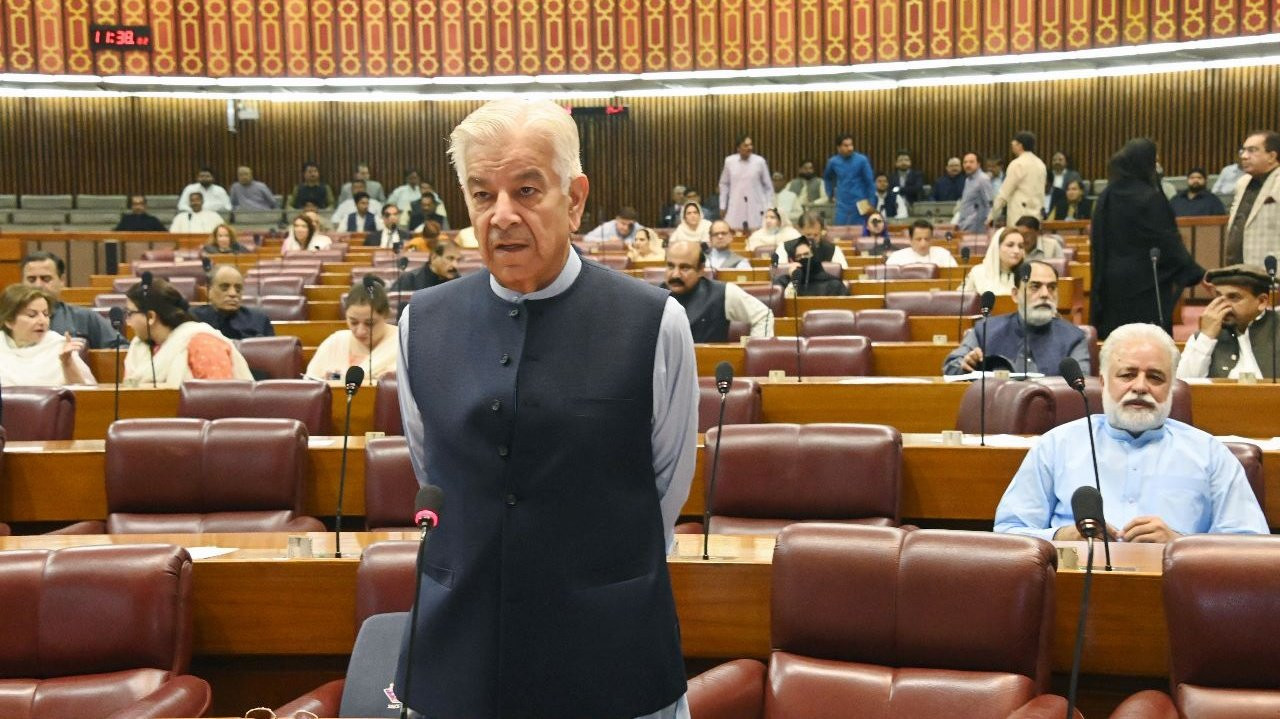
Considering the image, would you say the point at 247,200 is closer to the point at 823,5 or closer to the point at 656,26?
the point at 656,26

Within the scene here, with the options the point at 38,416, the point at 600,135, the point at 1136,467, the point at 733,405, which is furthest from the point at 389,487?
the point at 600,135

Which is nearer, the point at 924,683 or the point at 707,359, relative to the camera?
the point at 924,683

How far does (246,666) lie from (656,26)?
1439cm

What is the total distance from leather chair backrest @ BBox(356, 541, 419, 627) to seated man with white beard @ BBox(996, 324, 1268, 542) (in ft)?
5.27

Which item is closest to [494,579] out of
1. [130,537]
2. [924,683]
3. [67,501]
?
[924,683]

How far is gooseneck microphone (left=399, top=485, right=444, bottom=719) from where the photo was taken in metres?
1.60

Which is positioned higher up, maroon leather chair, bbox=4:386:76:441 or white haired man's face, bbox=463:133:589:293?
white haired man's face, bbox=463:133:589:293

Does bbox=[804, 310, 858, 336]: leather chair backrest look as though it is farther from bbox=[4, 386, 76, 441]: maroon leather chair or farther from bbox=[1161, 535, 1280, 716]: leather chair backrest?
bbox=[1161, 535, 1280, 716]: leather chair backrest

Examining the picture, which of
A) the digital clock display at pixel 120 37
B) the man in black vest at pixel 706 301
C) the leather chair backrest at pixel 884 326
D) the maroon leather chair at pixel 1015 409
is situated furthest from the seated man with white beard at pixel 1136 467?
the digital clock display at pixel 120 37

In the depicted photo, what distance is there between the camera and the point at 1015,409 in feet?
14.6

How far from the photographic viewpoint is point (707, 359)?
20.5 feet

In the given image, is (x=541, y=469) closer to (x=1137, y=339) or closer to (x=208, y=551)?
(x=208, y=551)

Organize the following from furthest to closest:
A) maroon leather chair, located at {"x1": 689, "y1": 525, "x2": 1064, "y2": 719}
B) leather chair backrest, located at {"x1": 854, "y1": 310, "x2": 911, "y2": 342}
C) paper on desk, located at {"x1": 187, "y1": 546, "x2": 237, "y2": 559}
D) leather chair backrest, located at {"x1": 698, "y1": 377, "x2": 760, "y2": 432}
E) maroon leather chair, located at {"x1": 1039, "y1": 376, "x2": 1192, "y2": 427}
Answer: leather chair backrest, located at {"x1": 854, "y1": 310, "x2": 911, "y2": 342} → leather chair backrest, located at {"x1": 698, "y1": 377, "x2": 760, "y2": 432} → maroon leather chair, located at {"x1": 1039, "y1": 376, "x2": 1192, "y2": 427} → paper on desk, located at {"x1": 187, "y1": 546, "x2": 237, "y2": 559} → maroon leather chair, located at {"x1": 689, "y1": 525, "x2": 1064, "y2": 719}

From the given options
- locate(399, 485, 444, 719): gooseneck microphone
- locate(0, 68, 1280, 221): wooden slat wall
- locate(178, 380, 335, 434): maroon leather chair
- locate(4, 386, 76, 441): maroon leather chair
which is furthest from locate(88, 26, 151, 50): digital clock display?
locate(399, 485, 444, 719): gooseneck microphone
